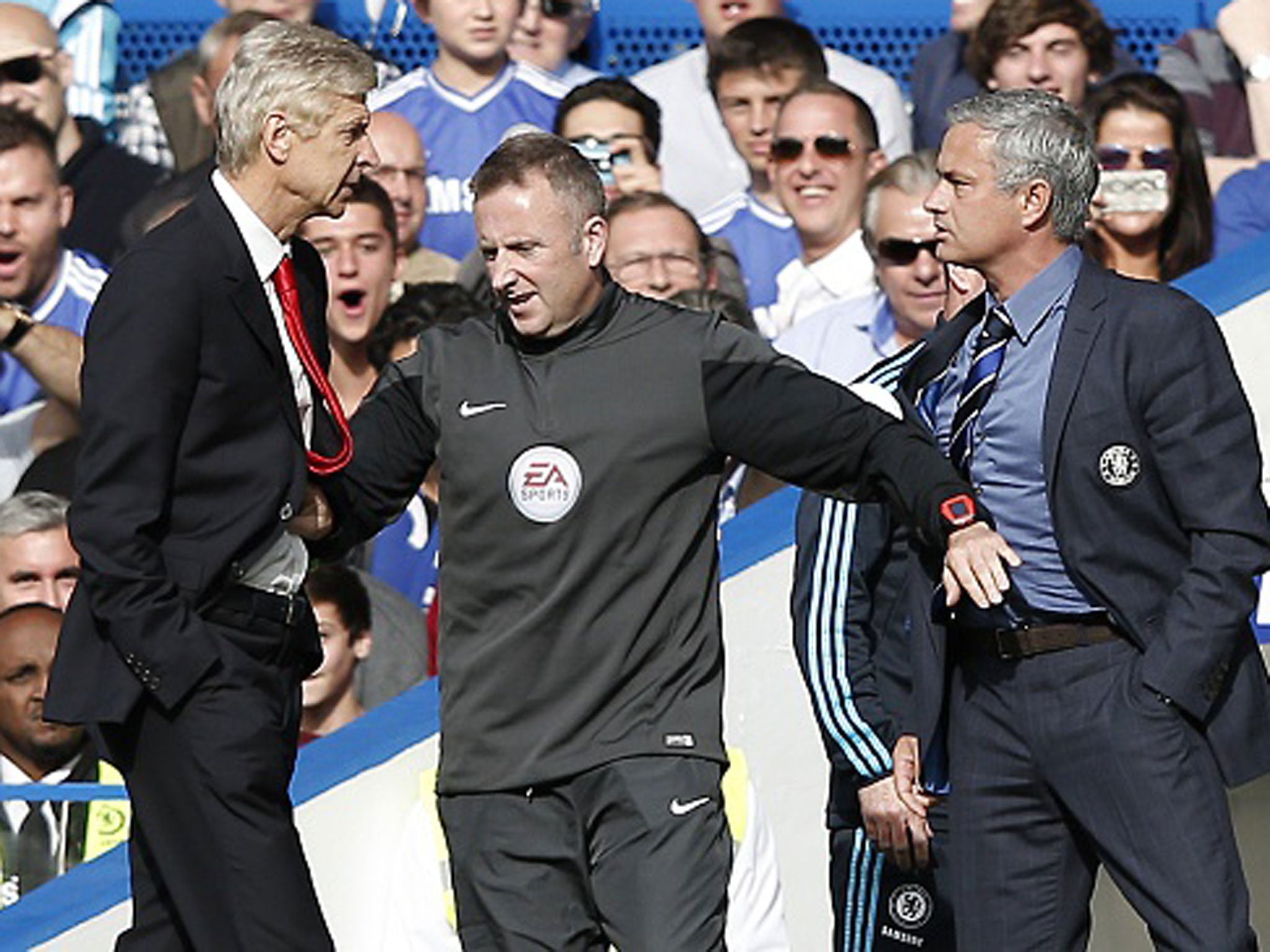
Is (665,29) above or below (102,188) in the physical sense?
above

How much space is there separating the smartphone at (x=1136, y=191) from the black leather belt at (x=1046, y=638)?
8.98ft

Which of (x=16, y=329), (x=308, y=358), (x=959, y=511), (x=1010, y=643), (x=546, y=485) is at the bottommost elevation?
(x=16, y=329)

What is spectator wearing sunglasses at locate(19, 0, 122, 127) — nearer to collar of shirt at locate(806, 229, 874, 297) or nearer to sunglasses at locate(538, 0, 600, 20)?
sunglasses at locate(538, 0, 600, 20)

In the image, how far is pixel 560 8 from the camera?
10.1 meters

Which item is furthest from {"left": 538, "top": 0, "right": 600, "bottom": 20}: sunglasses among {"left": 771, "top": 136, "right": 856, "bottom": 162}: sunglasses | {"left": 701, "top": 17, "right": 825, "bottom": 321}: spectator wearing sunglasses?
{"left": 771, "top": 136, "right": 856, "bottom": 162}: sunglasses

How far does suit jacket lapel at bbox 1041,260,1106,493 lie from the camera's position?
5.56m

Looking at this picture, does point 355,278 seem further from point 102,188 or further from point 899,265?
point 899,265

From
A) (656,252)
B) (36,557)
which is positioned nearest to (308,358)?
(36,557)

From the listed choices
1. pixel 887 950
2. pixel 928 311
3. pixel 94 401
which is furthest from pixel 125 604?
pixel 928 311

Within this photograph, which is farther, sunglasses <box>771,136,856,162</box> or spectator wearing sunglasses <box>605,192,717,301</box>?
sunglasses <box>771,136,856,162</box>

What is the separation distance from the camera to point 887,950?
6.40 m

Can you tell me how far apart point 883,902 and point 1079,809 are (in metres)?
0.95

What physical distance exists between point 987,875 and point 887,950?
0.79 meters

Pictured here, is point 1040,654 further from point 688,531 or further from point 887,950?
point 887,950
